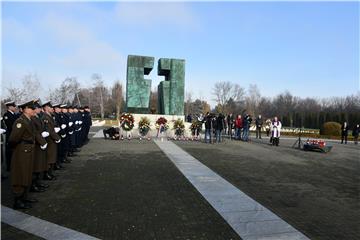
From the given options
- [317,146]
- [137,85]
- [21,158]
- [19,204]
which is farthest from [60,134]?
[317,146]

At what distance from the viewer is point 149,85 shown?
78.6 feet

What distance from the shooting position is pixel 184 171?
10.9 m

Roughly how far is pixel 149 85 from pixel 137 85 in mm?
808

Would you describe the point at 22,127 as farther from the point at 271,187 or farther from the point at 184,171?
the point at 271,187

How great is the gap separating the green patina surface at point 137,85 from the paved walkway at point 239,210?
13.3 metres

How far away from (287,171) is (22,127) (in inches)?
330

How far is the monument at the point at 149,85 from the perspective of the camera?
77.7 feet

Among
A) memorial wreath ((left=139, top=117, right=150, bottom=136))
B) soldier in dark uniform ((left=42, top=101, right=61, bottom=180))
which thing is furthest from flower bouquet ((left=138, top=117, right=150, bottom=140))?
soldier in dark uniform ((left=42, top=101, right=61, bottom=180))

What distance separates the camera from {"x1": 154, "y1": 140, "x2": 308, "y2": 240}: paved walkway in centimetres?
577

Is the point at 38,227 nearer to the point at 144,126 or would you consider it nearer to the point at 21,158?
the point at 21,158

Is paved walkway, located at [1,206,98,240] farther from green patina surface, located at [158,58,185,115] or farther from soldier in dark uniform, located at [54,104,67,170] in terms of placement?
green patina surface, located at [158,58,185,115]

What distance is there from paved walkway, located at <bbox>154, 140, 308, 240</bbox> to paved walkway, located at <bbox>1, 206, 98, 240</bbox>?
8.26 ft

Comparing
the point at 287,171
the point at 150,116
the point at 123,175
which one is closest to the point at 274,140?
the point at 150,116

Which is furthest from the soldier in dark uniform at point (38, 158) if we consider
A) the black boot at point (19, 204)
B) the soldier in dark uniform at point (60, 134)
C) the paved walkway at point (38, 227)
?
the soldier in dark uniform at point (60, 134)
